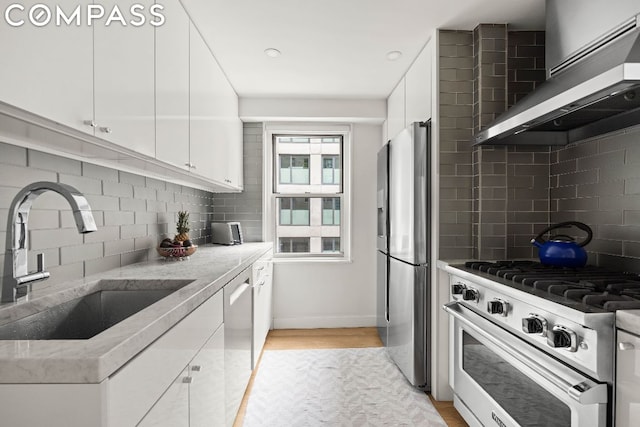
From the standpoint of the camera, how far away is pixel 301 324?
157 inches

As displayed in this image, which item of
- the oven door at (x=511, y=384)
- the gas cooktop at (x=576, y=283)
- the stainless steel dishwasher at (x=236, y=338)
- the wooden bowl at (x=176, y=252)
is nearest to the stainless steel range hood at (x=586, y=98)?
the gas cooktop at (x=576, y=283)

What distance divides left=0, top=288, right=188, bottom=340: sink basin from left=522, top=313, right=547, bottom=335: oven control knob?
1.44 metres

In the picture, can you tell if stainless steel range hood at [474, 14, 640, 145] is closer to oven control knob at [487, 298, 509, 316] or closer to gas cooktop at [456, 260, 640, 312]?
gas cooktop at [456, 260, 640, 312]

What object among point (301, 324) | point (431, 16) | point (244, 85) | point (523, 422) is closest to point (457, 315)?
point (523, 422)

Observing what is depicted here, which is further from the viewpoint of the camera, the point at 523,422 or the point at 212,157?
the point at 212,157

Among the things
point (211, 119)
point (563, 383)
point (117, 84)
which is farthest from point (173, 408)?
point (211, 119)

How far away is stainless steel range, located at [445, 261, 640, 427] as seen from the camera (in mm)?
1144

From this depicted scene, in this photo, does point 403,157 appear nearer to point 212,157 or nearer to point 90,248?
point 212,157

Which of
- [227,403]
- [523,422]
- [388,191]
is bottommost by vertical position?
[227,403]

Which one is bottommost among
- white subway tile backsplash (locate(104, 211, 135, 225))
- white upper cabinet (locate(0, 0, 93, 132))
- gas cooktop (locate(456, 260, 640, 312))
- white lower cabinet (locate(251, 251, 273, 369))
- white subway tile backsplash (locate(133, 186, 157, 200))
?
white lower cabinet (locate(251, 251, 273, 369))

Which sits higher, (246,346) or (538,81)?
(538,81)

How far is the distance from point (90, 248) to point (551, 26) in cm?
258

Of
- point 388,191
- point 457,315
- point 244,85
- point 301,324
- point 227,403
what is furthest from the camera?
point 301,324

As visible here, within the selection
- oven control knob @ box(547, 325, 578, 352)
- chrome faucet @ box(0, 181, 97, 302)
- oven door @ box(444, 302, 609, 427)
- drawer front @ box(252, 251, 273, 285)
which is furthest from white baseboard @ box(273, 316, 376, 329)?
chrome faucet @ box(0, 181, 97, 302)
